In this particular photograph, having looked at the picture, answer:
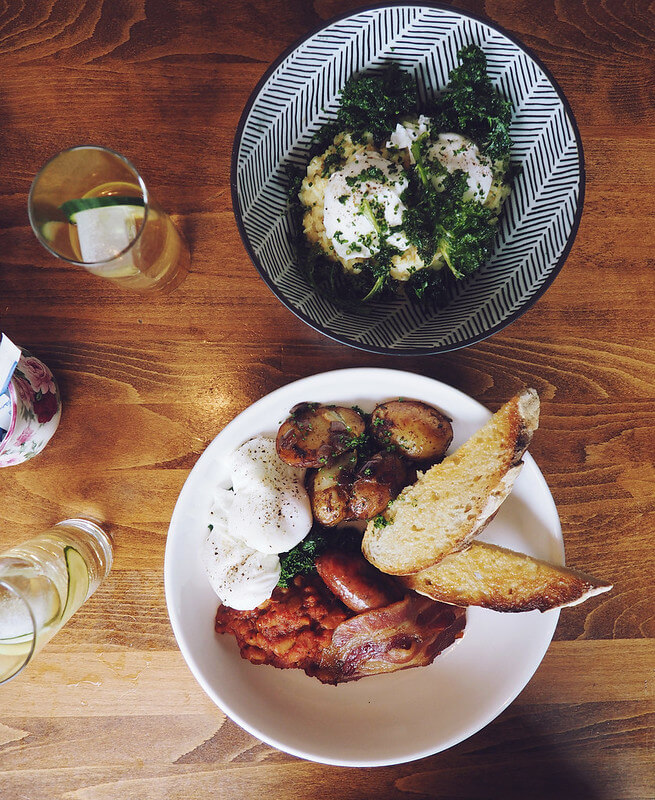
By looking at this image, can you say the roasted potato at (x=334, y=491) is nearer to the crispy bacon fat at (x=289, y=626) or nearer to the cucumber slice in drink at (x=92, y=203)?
the crispy bacon fat at (x=289, y=626)

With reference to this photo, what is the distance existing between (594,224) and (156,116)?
113 cm

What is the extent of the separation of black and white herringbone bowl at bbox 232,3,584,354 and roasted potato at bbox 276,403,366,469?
211 mm

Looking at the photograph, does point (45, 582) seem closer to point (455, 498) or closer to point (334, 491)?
point (334, 491)

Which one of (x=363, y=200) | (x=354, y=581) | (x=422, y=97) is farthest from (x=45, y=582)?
(x=422, y=97)

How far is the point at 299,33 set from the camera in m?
1.48

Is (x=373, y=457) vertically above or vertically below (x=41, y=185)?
below

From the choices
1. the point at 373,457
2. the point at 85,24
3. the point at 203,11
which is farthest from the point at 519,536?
the point at 85,24

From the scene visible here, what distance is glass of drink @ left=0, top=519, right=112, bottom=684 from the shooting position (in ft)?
4.24

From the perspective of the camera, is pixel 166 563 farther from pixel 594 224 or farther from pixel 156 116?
pixel 594 224

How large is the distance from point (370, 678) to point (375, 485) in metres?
0.53

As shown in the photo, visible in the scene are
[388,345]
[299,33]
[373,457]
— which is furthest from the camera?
[299,33]

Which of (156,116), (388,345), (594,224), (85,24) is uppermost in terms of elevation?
(85,24)

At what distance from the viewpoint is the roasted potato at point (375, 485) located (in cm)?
133

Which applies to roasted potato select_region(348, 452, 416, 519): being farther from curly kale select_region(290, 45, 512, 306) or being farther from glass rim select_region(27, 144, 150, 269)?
glass rim select_region(27, 144, 150, 269)
